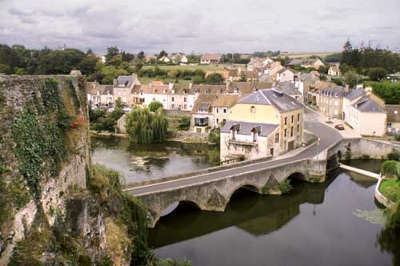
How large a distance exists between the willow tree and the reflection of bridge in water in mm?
18982

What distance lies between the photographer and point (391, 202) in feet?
75.0

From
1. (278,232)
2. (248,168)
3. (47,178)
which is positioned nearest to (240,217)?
(278,232)

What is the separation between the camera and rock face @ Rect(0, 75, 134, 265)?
795 cm

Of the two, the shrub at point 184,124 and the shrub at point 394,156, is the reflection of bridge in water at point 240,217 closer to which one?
the shrub at point 394,156

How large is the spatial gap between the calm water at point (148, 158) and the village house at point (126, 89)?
49.5 feet

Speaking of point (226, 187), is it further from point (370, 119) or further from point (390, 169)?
point (370, 119)

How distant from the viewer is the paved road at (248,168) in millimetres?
20600

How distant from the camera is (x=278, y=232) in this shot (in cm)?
2089

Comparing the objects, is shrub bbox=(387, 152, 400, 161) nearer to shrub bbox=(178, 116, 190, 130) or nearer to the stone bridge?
the stone bridge

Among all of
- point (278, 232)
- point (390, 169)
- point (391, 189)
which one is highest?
point (390, 169)

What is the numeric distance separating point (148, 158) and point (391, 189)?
20.8 m

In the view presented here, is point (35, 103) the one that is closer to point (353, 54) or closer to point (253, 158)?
point (253, 158)

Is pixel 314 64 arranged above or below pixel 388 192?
above

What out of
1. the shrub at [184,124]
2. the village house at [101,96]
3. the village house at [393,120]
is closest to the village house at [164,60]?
the village house at [101,96]
